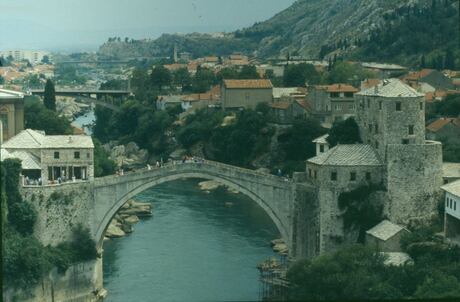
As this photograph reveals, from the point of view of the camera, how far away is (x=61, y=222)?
616 inches

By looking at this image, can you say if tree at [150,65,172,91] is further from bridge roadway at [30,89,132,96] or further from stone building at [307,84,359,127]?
stone building at [307,84,359,127]

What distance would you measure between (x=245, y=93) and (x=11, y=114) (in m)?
8.91

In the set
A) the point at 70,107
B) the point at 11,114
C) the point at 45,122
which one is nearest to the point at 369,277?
the point at 11,114

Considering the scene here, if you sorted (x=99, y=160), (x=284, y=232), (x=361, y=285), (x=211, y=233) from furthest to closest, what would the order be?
(x=99, y=160) → (x=211, y=233) → (x=284, y=232) → (x=361, y=285)

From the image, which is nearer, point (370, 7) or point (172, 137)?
point (172, 137)

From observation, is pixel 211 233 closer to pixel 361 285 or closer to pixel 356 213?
pixel 356 213

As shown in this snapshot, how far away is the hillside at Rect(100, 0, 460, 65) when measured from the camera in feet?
101

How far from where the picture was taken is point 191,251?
57.8 ft

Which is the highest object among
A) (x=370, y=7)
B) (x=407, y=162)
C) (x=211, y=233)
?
(x=370, y=7)

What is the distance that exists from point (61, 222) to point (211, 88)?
15.4 meters

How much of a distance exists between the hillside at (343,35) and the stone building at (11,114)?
13.8m

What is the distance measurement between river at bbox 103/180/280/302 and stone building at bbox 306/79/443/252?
4.61ft

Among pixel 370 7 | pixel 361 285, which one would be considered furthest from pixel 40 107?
pixel 370 7

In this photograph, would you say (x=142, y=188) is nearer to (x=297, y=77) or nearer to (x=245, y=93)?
(x=245, y=93)
